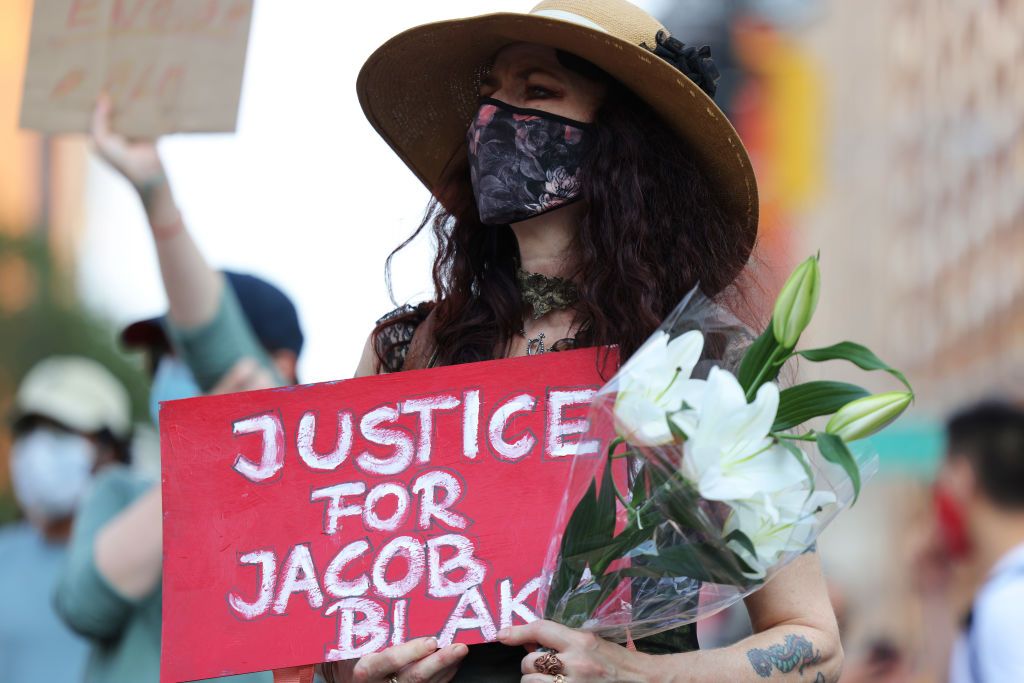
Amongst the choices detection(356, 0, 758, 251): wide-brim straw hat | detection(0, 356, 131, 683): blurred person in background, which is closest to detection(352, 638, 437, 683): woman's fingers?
detection(356, 0, 758, 251): wide-brim straw hat

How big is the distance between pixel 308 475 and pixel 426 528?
248 mm

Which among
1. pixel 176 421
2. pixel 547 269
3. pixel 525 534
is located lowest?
pixel 525 534

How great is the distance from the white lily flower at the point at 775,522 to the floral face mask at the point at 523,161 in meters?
0.86

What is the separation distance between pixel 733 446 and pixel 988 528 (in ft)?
11.4

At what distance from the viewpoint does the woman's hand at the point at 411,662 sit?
8.08 ft

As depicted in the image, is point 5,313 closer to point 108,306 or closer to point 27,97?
point 108,306

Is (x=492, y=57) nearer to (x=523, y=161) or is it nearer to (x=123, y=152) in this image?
(x=523, y=161)

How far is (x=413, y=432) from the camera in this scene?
265 centimetres

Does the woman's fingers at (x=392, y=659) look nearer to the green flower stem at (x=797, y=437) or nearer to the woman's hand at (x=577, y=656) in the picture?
the woman's hand at (x=577, y=656)

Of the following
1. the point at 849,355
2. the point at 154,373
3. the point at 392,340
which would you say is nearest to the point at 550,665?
the point at 849,355

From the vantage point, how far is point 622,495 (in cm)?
Result: 242

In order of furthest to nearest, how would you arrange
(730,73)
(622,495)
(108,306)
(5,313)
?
(108,306) → (5,313) → (730,73) → (622,495)

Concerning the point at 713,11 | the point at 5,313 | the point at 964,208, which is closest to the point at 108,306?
the point at 5,313

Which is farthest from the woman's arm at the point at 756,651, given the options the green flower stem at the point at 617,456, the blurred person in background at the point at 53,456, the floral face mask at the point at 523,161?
the blurred person in background at the point at 53,456
